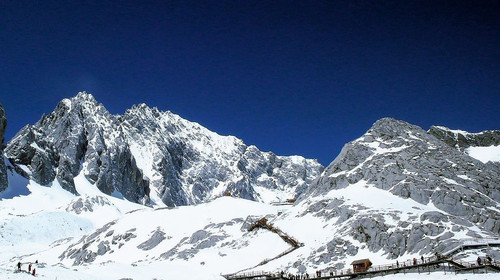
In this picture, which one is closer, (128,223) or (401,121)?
(128,223)

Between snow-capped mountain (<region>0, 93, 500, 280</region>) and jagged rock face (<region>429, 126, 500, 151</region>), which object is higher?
jagged rock face (<region>429, 126, 500, 151</region>)

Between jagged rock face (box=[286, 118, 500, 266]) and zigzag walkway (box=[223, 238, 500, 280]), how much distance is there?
459 centimetres

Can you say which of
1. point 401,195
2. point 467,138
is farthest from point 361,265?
point 467,138

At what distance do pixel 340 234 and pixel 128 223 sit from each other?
71381 mm

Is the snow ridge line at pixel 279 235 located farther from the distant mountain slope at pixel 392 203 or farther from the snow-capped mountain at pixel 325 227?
the distant mountain slope at pixel 392 203

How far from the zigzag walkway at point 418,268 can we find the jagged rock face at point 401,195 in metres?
4.59

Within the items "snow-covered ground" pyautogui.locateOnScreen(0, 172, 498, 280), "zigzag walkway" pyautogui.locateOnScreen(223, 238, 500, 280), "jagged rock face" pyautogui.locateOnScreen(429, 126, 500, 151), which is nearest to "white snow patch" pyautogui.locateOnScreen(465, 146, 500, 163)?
"jagged rock face" pyautogui.locateOnScreen(429, 126, 500, 151)

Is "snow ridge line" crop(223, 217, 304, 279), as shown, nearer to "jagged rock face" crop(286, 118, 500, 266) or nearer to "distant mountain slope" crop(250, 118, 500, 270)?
"distant mountain slope" crop(250, 118, 500, 270)

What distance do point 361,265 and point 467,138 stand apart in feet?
491

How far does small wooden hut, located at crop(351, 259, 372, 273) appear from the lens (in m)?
69.1

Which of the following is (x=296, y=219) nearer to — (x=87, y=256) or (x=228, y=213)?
(x=228, y=213)

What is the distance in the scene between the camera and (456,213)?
9094 cm

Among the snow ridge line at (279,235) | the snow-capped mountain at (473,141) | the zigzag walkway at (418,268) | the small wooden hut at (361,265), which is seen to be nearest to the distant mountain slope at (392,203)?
the snow ridge line at (279,235)

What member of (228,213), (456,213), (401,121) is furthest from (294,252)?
(401,121)
